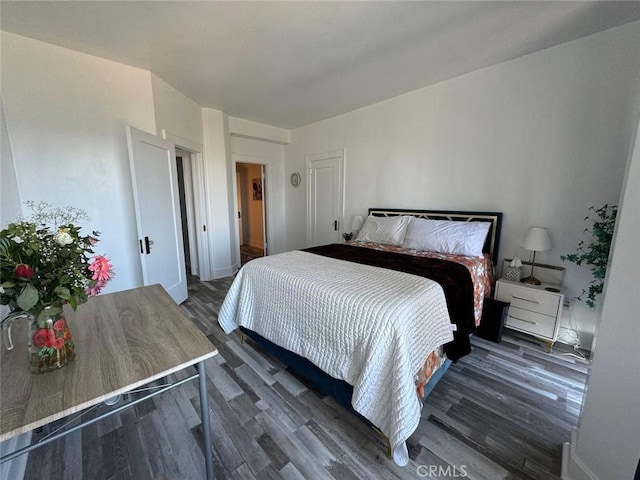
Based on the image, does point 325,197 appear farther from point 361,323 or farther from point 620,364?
point 620,364

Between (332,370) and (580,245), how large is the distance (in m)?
2.51

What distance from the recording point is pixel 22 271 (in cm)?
80

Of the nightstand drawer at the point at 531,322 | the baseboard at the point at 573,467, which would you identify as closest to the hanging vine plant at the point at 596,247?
the nightstand drawer at the point at 531,322

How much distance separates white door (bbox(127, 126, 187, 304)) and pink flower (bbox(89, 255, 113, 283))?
5.87 ft

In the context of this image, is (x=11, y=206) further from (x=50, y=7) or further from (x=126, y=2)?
(x=126, y=2)

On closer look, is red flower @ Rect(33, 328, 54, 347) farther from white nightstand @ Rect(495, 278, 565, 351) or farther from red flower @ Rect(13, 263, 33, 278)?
white nightstand @ Rect(495, 278, 565, 351)

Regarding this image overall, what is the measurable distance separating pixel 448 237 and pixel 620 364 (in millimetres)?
1678

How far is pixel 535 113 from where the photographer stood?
2.44 meters

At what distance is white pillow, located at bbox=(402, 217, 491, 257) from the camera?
8.25 ft

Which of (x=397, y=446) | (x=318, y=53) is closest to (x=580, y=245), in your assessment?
(x=397, y=446)

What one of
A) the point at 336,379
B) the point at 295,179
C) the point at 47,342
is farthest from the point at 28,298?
the point at 295,179

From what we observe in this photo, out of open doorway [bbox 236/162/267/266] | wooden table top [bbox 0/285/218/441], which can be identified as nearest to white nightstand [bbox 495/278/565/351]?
wooden table top [bbox 0/285/218/441]

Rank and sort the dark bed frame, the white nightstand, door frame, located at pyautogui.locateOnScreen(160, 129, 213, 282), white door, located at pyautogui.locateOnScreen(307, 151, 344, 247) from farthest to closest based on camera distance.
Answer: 1. white door, located at pyautogui.locateOnScreen(307, 151, 344, 247)
2. door frame, located at pyautogui.locateOnScreen(160, 129, 213, 282)
3. the white nightstand
4. the dark bed frame

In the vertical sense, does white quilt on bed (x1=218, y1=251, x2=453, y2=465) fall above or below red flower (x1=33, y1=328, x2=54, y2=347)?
below
